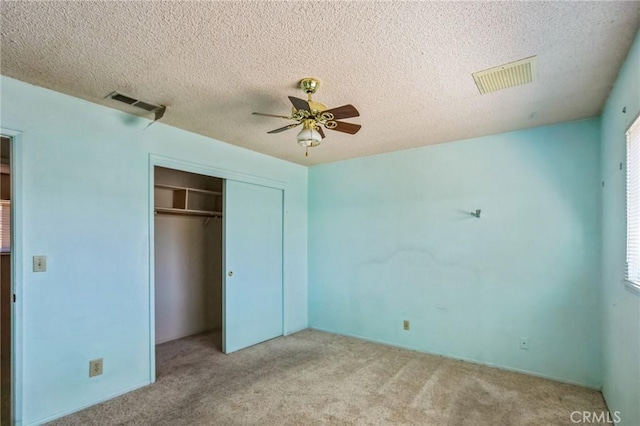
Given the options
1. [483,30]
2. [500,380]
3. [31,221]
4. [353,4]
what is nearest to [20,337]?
[31,221]

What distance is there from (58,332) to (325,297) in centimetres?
309

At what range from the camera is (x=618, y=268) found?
2.30m

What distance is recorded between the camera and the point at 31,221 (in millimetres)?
2381

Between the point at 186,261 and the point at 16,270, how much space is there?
228 cm

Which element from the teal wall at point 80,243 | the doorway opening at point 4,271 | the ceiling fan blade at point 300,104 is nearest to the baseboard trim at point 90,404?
the teal wall at point 80,243

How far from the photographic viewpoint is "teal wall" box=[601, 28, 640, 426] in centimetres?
187

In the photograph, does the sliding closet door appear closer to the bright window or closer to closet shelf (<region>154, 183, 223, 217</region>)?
closet shelf (<region>154, 183, 223, 217</region>)

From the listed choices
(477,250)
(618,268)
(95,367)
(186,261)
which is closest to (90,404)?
(95,367)

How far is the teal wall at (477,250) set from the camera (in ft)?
9.98

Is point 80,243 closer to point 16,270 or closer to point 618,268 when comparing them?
point 16,270

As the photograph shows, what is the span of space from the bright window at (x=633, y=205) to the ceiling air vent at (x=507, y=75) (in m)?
0.66

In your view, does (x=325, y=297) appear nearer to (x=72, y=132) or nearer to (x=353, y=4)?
(x=72, y=132)
